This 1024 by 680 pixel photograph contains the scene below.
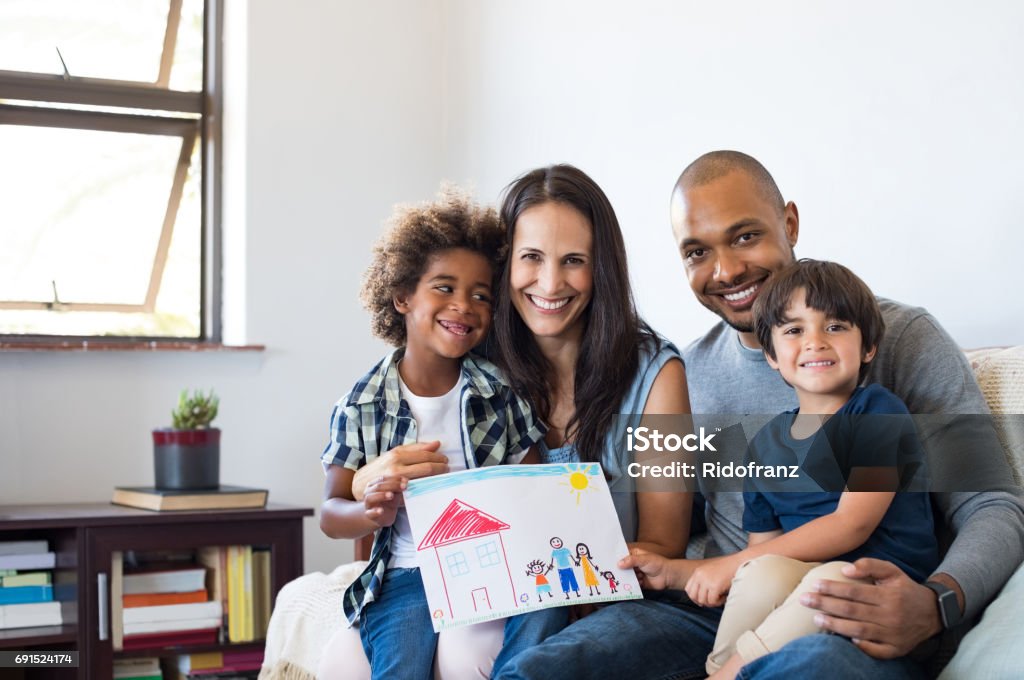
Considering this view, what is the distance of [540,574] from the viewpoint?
148cm

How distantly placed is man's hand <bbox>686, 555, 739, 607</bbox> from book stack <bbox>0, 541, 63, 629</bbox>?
165cm

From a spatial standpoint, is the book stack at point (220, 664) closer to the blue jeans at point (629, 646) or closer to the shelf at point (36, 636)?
the shelf at point (36, 636)

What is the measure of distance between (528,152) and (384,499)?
6.11 feet

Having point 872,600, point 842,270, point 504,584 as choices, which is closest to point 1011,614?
point 872,600

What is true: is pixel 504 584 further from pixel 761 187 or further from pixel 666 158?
pixel 666 158

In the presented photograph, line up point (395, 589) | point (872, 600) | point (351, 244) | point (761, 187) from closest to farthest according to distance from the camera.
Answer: point (872, 600) < point (395, 589) < point (761, 187) < point (351, 244)

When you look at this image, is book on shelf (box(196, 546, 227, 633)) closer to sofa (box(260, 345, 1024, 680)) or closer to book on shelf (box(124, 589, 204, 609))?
book on shelf (box(124, 589, 204, 609))

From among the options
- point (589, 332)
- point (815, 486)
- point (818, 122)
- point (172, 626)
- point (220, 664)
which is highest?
point (818, 122)

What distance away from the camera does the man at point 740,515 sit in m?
1.23

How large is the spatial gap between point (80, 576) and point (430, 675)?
1.26 metres

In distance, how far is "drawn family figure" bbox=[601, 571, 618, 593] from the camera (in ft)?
4.93

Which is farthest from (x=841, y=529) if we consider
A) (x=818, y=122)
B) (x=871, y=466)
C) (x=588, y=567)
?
(x=818, y=122)

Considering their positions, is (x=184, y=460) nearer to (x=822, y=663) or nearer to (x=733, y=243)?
(x=733, y=243)

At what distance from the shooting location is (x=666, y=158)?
264 centimetres
